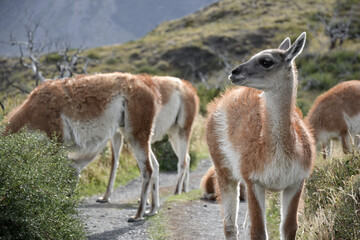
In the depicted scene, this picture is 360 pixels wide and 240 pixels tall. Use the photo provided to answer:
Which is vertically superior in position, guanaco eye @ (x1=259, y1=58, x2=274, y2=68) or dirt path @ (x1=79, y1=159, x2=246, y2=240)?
guanaco eye @ (x1=259, y1=58, x2=274, y2=68)

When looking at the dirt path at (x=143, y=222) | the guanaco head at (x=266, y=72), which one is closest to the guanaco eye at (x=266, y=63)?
the guanaco head at (x=266, y=72)

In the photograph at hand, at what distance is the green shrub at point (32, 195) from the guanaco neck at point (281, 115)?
1927 mm

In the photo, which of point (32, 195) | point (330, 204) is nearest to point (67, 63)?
point (32, 195)

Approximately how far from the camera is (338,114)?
350 inches

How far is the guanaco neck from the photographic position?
4.01 metres

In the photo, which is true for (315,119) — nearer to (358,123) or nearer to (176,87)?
(358,123)

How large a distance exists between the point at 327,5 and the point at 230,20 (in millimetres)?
10656

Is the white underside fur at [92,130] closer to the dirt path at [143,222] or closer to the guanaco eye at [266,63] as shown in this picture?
the dirt path at [143,222]

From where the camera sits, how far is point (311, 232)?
4.56 metres

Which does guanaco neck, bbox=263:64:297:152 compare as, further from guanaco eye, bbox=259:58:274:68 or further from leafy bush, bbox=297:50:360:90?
leafy bush, bbox=297:50:360:90

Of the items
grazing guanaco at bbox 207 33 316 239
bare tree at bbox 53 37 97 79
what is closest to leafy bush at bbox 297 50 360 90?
bare tree at bbox 53 37 97 79

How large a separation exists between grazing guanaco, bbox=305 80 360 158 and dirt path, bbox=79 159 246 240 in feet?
8.36

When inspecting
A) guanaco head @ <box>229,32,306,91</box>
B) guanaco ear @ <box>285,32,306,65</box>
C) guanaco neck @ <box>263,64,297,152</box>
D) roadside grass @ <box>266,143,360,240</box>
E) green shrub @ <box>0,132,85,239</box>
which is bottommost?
roadside grass @ <box>266,143,360,240</box>

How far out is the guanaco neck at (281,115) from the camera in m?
4.01
